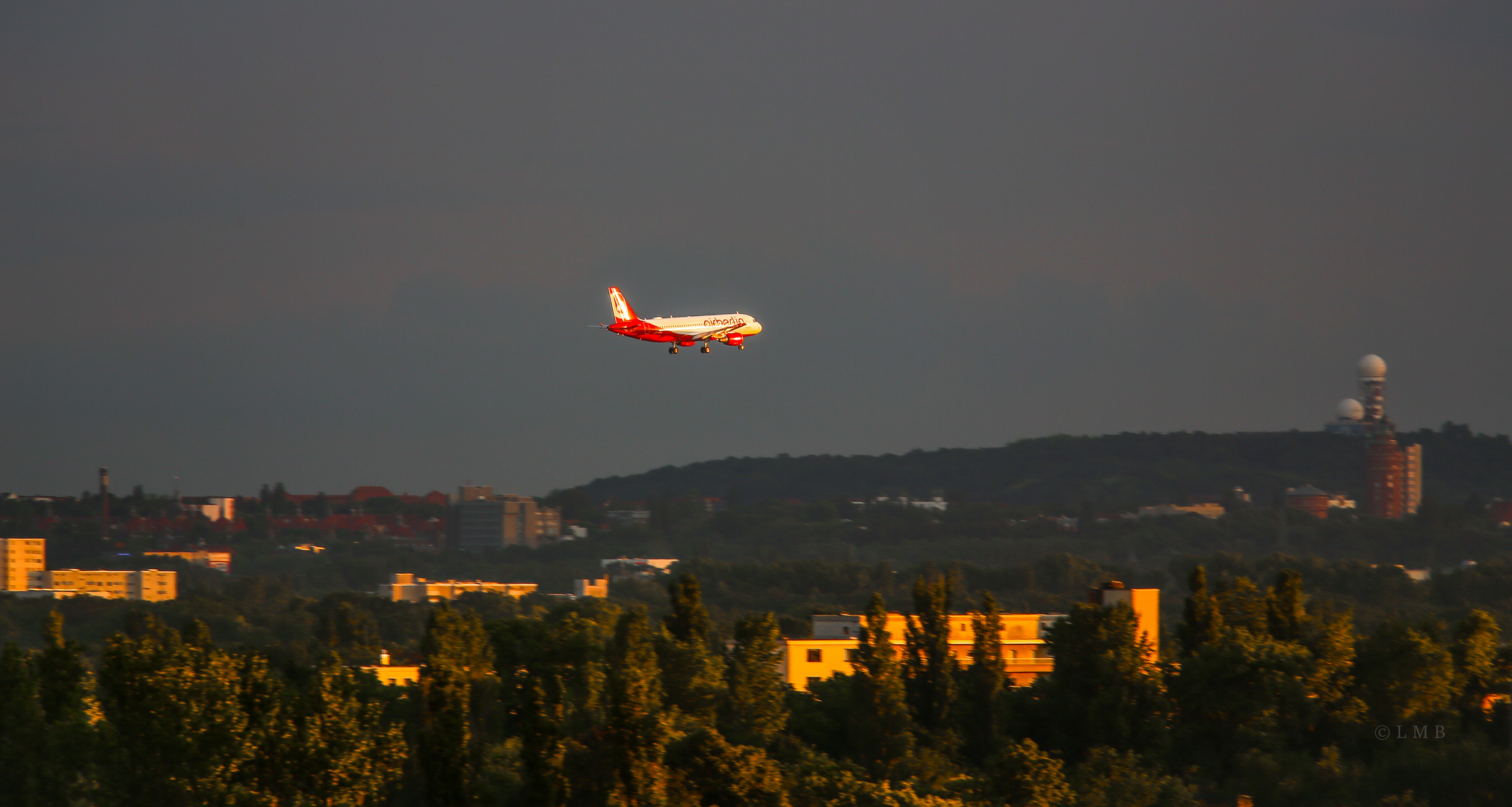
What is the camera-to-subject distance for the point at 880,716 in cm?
10831

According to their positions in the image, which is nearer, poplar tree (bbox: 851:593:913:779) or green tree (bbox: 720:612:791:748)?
green tree (bbox: 720:612:791:748)

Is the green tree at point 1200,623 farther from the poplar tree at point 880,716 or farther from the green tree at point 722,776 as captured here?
the green tree at point 722,776

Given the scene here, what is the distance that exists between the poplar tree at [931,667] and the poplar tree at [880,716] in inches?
162

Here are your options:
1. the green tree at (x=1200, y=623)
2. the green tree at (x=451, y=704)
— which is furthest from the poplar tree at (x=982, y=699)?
the green tree at (x=451, y=704)

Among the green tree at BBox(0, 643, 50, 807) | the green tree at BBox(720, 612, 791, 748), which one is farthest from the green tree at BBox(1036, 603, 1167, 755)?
the green tree at BBox(0, 643, 50, 807)

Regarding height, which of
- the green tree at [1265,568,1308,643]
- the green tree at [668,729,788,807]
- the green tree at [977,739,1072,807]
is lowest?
the green tree at [977,739,1072,807]

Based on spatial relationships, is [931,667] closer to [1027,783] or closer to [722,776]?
[1027,783]

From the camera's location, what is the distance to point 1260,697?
10881cm

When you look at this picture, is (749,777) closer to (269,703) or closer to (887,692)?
(269,703)

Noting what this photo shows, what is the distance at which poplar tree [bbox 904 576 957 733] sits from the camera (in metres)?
115

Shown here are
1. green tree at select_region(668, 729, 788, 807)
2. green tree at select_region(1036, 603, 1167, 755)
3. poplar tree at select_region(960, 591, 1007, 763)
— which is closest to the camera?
green tree at select_region(668, 729, 788, 807)

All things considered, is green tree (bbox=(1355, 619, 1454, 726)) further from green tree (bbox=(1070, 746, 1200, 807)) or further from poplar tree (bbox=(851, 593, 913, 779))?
poplar tree (bbox=(851, 593, 913, 779))

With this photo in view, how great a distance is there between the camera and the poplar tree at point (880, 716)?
106875mm

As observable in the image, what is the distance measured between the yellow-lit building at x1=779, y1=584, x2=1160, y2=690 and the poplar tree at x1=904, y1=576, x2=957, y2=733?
26.1 meters
